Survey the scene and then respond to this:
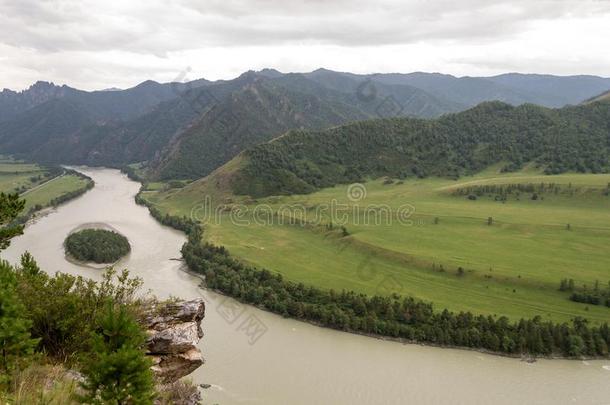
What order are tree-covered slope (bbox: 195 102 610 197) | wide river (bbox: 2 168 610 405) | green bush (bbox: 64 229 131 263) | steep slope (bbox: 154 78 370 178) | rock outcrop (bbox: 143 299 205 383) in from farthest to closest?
steep slope (bbox: 154 78 370 178), tree-covered slope (bbox: 195 102 610 197), green bush (bbox: 64 229 131 263), wide river (bbox: 2 168 610 405), rock outcrop (bbox: 143 299 205 383)

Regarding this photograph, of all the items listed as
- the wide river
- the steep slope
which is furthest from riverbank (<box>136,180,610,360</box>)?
the steep slope

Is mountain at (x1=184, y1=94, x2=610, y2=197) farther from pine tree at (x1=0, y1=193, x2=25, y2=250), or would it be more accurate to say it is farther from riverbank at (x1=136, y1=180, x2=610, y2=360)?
pine tree at (x1=0, y1=193, x2=25, y2=250)

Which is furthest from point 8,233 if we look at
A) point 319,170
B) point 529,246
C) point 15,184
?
point 15,184

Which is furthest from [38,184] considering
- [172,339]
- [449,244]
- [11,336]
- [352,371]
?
[11,336]

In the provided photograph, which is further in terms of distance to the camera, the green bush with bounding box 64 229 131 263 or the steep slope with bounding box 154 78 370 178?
the steep slope with bounding box 154 78 370 178

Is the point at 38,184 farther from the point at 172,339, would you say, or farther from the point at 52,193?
the point at 172,339

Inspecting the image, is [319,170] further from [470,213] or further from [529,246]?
[529,246]
